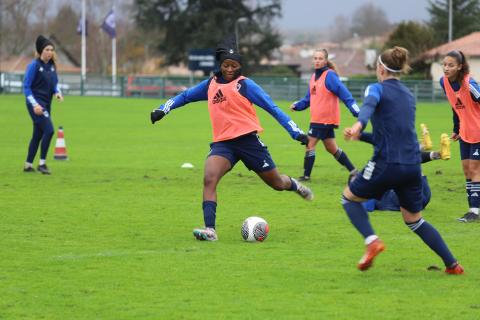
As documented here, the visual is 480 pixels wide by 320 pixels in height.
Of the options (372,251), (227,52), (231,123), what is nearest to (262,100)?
(231,123)

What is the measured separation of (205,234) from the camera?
32.5 ft

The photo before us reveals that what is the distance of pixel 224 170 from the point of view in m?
10.2

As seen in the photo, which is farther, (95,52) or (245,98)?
(95,52)

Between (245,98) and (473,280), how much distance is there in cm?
317

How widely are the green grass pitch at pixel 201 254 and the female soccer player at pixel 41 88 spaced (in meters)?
0.76

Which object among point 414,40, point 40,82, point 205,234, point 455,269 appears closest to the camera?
point 455,269

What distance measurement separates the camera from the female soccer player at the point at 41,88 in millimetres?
16312

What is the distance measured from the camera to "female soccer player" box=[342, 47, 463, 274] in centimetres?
793

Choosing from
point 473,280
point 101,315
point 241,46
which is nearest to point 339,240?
point 473,280

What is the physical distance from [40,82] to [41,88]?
0.11 metres

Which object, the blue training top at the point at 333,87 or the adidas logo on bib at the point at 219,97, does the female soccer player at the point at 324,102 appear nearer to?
the blue training top at the point at 333,87

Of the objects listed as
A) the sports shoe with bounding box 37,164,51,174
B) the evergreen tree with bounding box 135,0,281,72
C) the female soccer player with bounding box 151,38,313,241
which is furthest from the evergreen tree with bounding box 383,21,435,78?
the female soccer player with bounding box 151,38,313,241

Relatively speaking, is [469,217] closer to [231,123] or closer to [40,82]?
[231,123]

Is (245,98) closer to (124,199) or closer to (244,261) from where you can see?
(244,261)
